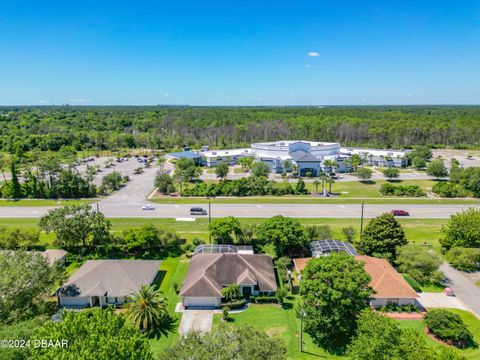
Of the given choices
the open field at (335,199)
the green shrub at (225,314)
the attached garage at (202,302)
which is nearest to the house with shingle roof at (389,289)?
the green shrub at (225,314)

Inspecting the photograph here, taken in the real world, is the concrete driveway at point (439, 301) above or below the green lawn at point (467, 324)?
below

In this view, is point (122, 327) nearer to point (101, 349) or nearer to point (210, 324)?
point (101, 349)

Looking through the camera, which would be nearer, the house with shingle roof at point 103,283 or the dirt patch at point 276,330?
the dirt patch at point 276,330

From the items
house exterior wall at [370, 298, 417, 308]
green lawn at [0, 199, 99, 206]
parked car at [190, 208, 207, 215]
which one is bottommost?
house exterior wall at [370, 298, 417, 308]

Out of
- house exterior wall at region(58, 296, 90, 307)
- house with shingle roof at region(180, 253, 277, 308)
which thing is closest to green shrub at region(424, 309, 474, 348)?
house with shingle roof at region(180, 253, 277, 308)

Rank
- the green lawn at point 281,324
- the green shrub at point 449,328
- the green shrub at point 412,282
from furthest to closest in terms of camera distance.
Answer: the green shrub at point 412,282
the green shrub at point 449,328
the green lawn at point 281,324

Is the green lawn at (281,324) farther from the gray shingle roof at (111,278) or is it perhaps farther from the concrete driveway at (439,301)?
the concrete driveway at (439,301)

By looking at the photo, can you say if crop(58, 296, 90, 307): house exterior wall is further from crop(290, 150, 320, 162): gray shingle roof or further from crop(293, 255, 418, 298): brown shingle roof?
crop(290, 150, 320, 162): gray shingle roof

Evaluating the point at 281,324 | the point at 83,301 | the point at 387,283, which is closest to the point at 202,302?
the point at 281,324
